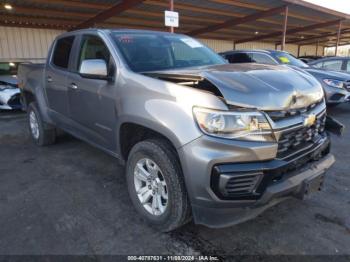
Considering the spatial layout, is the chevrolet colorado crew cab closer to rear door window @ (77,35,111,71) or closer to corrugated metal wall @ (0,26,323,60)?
rear door window @ (77,35,111,71)

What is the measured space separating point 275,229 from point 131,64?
2.18 metres

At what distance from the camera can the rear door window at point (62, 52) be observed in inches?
158

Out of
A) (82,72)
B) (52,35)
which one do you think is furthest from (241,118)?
(52,35)

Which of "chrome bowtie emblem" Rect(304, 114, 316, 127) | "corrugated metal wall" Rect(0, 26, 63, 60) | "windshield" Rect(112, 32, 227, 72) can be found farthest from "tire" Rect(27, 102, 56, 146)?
"corrugated metal wall" Rect(0, 26, 63, 60)

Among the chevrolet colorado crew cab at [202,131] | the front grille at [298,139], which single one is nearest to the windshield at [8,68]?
the chevrolet colorado crew cab at [202,131]

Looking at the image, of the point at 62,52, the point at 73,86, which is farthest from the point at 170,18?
the point at 73,86

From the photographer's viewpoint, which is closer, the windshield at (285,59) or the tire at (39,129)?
the tire at (39,129)

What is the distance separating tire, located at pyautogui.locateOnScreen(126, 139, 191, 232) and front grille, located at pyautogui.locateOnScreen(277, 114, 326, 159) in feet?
2.71

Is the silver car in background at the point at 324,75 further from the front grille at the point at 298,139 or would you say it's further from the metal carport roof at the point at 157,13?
the metal carport roof at the point at 157,13

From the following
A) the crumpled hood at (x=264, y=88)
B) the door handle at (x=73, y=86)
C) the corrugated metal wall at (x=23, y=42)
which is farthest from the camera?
the corrugated metal wall at (x=23, y=42)

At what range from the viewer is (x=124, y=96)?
9.02ft

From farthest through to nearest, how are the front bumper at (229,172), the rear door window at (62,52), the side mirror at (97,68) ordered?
1. the rear door window at (62,52)
2. the side mirror at (97,68)
3. the front bumper at (229,172)

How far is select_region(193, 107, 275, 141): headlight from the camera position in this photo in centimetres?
203

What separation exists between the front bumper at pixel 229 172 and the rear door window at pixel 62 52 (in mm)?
2778
